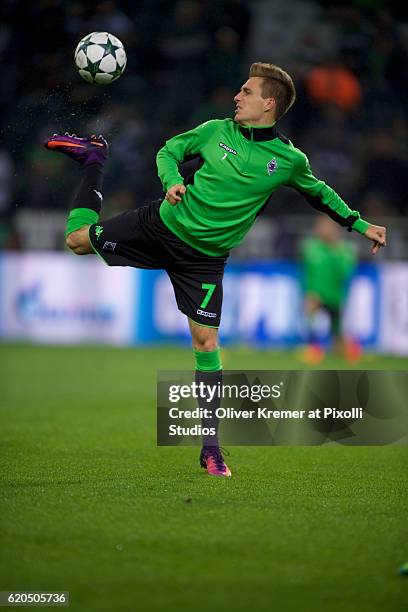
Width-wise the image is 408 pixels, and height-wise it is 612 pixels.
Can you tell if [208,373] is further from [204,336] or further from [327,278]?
[327,278]

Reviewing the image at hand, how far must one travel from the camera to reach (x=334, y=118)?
16.2m

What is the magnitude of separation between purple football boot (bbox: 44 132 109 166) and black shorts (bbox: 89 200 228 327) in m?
0.53

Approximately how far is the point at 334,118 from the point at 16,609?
13713mm

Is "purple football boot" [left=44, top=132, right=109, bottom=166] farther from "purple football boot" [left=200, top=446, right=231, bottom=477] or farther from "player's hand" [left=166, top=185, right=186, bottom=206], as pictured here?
"purple football boot" [left=200, top=446, right=231, bottom=477]

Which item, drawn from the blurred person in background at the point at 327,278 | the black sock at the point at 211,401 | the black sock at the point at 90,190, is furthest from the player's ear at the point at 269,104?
the blurred person in background at the point at 327,278

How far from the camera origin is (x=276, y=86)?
5879mm

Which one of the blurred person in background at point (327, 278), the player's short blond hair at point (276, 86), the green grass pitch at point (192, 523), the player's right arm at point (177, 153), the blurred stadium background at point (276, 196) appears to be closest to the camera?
the green grass pitch at point (192, 523)

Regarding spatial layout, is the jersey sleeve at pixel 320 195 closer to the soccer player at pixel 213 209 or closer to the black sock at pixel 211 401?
the soccer player at pixel 213 209

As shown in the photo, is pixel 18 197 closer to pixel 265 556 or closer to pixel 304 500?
pixel 304 500

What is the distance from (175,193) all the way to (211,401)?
1.24m

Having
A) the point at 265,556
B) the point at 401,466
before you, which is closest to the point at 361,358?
the point at 401,466

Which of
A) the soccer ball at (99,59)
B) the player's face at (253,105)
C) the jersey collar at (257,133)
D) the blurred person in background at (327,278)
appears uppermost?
the blurred person in background at (327,278)

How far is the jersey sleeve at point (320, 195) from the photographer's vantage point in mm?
5891

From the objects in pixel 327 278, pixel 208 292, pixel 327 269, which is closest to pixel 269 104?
pixel 208 292
